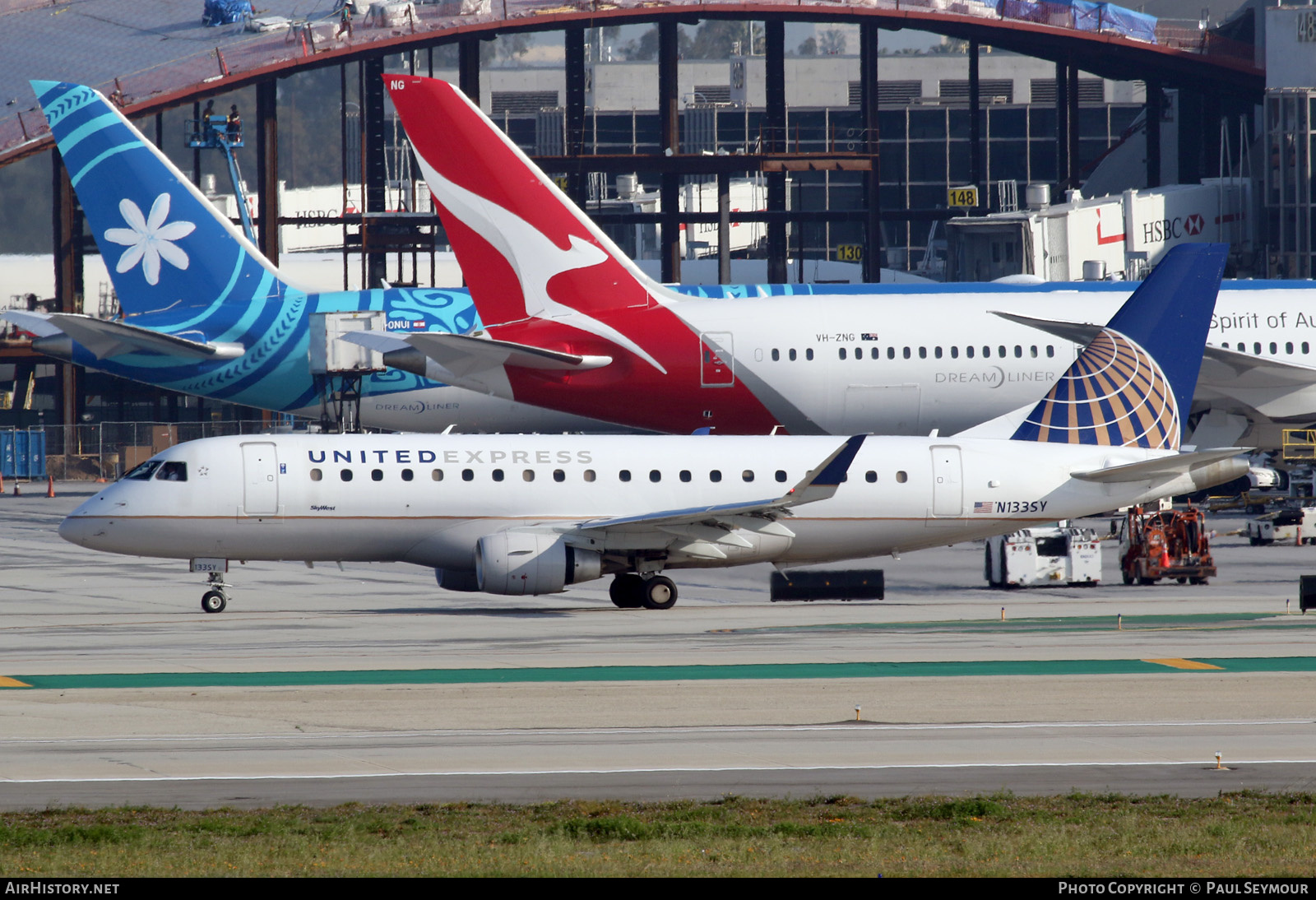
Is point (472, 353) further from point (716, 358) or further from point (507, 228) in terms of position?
point (716, 358)

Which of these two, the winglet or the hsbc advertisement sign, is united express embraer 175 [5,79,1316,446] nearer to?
the winglet

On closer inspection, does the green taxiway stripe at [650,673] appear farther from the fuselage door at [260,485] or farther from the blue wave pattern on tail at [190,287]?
the blue wave pattern on tail at [190,287]

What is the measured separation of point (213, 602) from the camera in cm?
3294

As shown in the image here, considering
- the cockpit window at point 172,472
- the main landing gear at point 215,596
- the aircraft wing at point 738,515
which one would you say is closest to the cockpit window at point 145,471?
the cockpit window at point 172,472

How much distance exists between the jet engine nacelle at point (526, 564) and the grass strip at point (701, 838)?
16.4 meters

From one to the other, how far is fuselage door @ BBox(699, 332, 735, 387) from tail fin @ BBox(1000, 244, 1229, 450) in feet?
30.4

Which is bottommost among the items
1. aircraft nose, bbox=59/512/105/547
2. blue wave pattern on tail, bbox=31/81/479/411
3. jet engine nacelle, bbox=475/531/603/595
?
jet engine nacelle, bbox=475/531/603/595

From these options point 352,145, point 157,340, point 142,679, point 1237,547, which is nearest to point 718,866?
point 142,679

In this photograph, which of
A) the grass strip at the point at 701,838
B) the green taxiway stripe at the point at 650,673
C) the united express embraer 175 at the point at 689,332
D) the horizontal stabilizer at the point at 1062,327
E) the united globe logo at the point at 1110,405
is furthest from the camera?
the horizontal stabilizer at the point at 1062,327

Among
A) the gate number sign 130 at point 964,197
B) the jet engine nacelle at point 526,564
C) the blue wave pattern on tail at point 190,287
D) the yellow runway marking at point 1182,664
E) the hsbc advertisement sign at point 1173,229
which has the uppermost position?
the gate number sign 130 at point 964,197

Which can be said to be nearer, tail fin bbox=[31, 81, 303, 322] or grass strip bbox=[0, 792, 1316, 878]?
grass strip bbox=[0, 792, 1316, 878]

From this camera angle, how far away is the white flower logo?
4956cm

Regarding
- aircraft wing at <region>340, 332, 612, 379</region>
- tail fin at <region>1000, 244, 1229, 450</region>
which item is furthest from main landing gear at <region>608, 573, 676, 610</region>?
aircraft wing at <region>340, 332, 612, 379</region>

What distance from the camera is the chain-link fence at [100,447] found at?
76.4 meters
